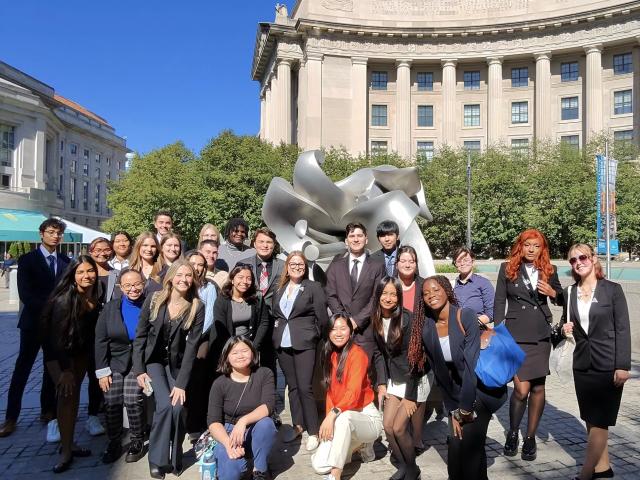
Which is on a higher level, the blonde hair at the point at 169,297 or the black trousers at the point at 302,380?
the blonde hair at the point at 169,297

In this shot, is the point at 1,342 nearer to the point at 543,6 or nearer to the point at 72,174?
the point at 543,6

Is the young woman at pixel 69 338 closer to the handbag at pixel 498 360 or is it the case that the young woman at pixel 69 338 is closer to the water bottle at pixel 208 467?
the water bottle at pixel 208 467

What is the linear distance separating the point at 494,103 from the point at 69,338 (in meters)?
49.4

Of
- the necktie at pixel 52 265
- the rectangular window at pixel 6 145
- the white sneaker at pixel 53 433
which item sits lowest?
the white sneaker at pixel 53 433

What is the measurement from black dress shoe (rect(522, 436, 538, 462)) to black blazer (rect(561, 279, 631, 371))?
1021 mm

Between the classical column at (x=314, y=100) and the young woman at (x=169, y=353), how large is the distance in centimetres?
4241

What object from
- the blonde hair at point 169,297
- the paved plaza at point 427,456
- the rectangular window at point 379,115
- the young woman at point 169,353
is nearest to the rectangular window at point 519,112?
the rectangular window at point 379,115

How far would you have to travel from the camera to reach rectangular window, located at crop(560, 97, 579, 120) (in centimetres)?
4800

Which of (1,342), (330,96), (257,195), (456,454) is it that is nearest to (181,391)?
(456,454)

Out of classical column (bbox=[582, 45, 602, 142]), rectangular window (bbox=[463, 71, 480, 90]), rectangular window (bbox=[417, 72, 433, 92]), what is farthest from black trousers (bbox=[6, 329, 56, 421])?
rectangular window (bbox=[463, 71, 480, 90])

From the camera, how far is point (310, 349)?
16.7ft

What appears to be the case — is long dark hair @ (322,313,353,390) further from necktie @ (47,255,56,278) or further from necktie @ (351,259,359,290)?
necktie @ (47,255,56,278)

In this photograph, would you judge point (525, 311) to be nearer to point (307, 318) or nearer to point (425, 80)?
point (307, 318)

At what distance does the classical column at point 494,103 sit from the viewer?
4816 centimetres
